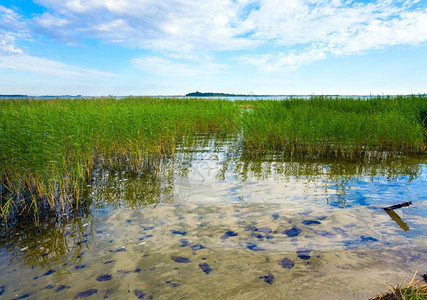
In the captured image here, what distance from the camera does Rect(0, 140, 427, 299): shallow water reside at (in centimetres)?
389

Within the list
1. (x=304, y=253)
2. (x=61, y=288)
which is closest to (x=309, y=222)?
(x=304, y=253)

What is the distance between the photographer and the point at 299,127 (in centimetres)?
1190

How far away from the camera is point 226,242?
5.04 meters

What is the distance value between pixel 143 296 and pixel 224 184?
487cm

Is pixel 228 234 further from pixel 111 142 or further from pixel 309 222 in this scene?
pixel 111 142

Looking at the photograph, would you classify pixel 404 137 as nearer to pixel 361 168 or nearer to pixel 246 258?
pixel 361 168

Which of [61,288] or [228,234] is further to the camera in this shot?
[228,234]

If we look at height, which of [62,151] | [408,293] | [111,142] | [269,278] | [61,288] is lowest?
[61,288]

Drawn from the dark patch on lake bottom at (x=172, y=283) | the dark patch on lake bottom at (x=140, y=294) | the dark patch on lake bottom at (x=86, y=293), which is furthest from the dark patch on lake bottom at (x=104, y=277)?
the dark patch on lake bottom at (x=172, y=283)

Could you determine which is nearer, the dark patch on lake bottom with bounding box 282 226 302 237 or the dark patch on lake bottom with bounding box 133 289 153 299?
the dark patch on lake bottom with bounding box 133 289 153 299

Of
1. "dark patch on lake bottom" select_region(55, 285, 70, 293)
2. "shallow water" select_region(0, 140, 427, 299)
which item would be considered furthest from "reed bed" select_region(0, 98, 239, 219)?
"dark patch on lake bottom" select_region(55, 285, 70, 293)

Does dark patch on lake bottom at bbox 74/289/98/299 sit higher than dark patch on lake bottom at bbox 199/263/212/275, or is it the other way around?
dark patch on lake bottom at bbox 199/263/212/275

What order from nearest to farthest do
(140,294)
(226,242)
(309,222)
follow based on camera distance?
(140,294), (226,242), (309,222)

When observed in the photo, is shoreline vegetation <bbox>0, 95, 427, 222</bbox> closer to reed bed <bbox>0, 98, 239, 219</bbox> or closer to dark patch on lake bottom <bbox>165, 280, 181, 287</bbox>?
reed bed <bbox>0, 98, 239, 219</bbox>
